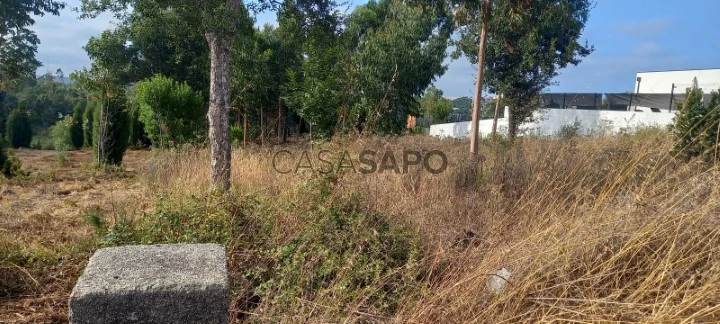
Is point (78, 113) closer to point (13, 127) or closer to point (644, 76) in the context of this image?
point (13, 127)

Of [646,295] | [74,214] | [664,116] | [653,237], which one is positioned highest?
[664,116]

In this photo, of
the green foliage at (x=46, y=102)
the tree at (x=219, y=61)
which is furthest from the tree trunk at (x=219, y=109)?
the green foliage at (x=46, y=102)

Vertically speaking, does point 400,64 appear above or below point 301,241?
above

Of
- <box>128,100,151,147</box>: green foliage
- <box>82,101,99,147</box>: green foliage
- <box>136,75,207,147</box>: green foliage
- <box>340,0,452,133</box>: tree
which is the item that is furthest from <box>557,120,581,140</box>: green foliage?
<box>82,101,99,147</box>: green foliage

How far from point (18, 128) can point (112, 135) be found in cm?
1485

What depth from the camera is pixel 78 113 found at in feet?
64.2

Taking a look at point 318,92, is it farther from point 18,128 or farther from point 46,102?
point 46,102

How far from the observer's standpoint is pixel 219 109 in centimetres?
481

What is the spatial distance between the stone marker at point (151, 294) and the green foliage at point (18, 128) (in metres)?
24.7

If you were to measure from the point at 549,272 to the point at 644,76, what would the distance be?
97.7 feet

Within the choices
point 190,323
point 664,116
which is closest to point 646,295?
→ point 190,323

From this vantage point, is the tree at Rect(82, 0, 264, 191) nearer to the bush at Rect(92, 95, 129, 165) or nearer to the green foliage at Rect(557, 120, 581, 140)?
the green foliage at Rect(557, 120, 581, 140)

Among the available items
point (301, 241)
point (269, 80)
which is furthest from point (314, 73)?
point (301, 241)

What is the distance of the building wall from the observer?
800 inches
